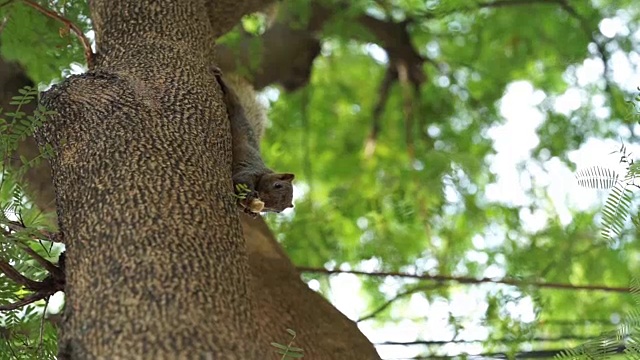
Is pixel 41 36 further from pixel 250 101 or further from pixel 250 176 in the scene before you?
pixel 250 176

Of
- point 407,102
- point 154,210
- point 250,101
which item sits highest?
point 407,102

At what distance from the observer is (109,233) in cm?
148

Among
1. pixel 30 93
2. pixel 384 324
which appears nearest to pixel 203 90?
pixel 30 93

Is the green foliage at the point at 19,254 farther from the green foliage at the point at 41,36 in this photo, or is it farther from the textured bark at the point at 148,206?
the green foliage at the point at 41,36

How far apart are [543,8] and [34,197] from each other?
3253mm

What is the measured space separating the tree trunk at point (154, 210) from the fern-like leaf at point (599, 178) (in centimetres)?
76

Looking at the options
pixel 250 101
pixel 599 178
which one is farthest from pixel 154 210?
pixel 250 101

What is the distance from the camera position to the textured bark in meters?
1.33

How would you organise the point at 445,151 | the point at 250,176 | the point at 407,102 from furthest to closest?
the point at 407,102 → the point at 445,151 → the point at 250,176

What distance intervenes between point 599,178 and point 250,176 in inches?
33.9

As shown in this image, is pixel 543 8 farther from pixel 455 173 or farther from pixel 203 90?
pixel 203 90

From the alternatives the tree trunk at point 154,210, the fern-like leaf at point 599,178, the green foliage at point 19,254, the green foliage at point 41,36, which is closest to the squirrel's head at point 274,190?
the tree trunk at point 154,210

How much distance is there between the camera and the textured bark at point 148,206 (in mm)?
1329

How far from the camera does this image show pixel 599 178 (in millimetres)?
1987
